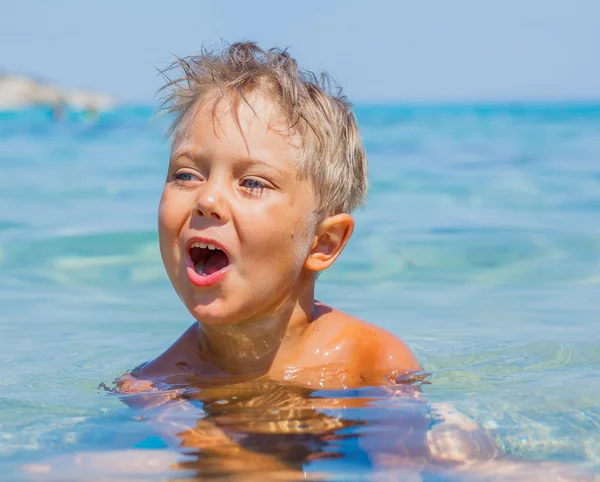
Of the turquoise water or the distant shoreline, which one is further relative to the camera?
the distant shoreline

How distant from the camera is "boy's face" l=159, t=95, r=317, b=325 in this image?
2816 mm

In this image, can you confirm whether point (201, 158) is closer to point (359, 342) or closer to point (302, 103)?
point (302, 103)

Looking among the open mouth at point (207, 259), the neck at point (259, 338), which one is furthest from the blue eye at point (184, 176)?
the neck at point (259, 338)

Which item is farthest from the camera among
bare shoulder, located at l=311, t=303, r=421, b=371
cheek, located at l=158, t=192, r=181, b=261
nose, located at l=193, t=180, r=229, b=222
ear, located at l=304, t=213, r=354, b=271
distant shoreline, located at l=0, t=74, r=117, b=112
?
distant shoreline, located at l=0, t=74, r=117, b=112

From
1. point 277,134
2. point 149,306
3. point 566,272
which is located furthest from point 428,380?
point 566,272

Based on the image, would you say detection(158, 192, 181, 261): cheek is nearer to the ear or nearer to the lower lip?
the lower lip

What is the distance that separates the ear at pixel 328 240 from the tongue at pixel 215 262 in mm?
309

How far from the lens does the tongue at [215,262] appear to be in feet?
9.52

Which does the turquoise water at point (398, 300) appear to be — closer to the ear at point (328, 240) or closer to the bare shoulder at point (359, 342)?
the bare shoulder at point (359, 342)

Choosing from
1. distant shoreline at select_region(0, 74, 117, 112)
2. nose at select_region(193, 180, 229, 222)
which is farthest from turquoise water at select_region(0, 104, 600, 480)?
distant shoreline at select_region(0, 74, 117, 112)

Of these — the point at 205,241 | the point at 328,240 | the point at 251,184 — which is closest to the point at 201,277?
the point at 205,241

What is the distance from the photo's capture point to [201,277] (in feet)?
9.18

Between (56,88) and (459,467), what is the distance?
83.0 metres

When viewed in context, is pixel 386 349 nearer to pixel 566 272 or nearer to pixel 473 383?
pixel 473 383
